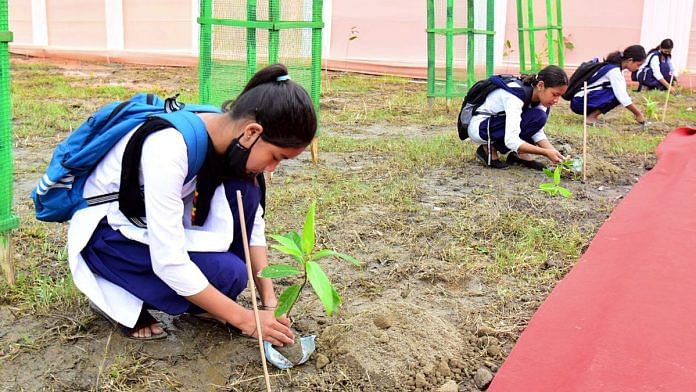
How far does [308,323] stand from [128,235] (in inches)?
25.5

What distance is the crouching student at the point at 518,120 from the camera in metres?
4.17

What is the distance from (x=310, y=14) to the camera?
14.6 ft

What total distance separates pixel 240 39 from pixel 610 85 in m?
3.77

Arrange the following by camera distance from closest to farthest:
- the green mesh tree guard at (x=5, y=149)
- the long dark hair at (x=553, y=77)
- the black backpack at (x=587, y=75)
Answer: the green mesh tree guard at (x=5, y=149), the long dark hair at (x=553, y=77), the black backpack at (x=587, y=75)

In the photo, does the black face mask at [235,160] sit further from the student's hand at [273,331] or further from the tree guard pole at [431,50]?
the tree guard pole at [431,50]

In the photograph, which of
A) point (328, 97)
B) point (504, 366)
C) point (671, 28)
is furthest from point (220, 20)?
point (671, 28)

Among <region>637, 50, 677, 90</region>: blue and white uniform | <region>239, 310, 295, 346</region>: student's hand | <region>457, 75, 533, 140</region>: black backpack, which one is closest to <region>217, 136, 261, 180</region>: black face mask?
<region>239, 310, 295, 346</region>: student's hand

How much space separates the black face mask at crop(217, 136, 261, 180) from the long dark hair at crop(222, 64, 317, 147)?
0.05 meters

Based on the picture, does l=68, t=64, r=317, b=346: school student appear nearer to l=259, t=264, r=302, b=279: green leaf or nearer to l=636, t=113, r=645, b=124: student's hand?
l=259, t=264, r=302, b=279: green leaf

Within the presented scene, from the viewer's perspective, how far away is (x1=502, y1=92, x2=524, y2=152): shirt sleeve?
4.23m

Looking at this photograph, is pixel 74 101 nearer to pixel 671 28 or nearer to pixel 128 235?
pixel 128 235

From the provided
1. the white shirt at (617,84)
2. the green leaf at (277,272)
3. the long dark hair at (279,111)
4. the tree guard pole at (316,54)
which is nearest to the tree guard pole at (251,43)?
the tree guard pole at (316,54)

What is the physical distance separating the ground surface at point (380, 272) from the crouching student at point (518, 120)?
0.16m

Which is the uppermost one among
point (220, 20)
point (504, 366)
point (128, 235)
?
point (220, 20)
